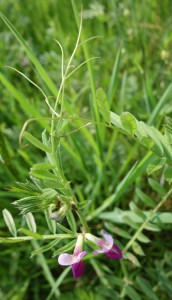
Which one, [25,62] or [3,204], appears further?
[25,62]

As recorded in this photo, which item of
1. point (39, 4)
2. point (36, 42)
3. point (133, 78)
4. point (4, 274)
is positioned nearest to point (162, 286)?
point (4, 274)

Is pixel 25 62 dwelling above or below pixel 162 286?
above

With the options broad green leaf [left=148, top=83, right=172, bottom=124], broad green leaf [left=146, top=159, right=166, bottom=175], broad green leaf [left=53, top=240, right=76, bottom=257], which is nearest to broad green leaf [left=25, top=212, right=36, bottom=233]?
broad green leaf [left=53, top=240, right=76, bottom=257]

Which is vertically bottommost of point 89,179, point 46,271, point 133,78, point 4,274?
point 4,274

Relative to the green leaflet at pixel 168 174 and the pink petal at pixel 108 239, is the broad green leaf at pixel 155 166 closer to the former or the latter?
the green leaflet at pixel 168 174

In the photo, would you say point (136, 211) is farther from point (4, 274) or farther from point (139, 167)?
point (4, 274)

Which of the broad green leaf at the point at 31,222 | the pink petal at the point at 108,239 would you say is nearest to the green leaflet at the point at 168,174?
the pink petal at the point at 108,239

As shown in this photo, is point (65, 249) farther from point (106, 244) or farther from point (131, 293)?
point (131, 293)
